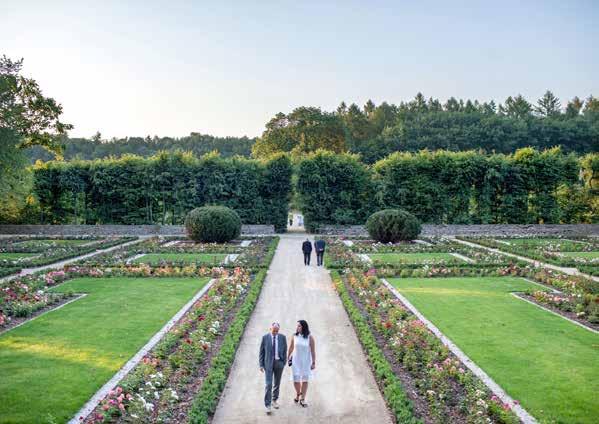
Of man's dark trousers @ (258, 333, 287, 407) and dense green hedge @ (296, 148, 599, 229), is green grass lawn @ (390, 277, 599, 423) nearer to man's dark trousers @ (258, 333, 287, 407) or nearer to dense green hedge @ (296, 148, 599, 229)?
man's dark trousers @ (258, 333, 287, 407)

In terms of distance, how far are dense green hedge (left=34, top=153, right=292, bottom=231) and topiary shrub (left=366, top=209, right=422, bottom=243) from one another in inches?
417

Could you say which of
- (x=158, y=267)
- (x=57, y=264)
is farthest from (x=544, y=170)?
(x=57, y=264)

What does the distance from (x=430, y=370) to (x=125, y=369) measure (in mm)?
5492

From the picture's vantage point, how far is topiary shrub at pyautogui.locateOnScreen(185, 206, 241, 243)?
2744 centimetres

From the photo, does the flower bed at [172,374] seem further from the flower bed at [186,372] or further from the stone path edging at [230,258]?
the stone path edging at [230,258]

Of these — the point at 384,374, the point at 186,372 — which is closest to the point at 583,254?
the point at 384,374

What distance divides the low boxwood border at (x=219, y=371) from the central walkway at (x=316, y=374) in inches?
5.5

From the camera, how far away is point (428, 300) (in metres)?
14.8

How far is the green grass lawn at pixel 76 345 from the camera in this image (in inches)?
309

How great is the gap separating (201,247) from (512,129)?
161 ft

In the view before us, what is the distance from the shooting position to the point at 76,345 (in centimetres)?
1051

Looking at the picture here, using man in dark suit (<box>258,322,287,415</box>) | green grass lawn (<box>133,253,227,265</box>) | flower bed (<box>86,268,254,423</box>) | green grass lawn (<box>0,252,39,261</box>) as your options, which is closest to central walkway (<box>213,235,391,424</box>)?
man in dark suit (<box>258,322,287,415</box>)

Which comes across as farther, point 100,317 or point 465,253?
point 465,253

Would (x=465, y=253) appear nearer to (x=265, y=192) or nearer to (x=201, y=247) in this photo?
(x=201, y=247)
